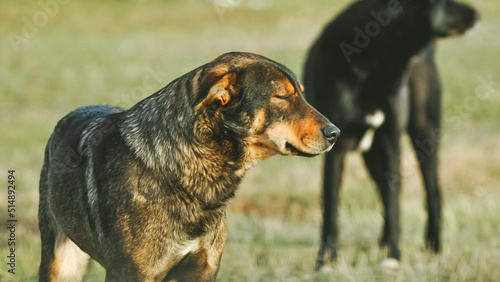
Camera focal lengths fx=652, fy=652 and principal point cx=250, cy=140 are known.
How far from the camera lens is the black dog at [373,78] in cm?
638

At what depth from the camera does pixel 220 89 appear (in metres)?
3.59

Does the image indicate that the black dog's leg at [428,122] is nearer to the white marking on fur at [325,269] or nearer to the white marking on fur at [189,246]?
the white marking on fur at [325,269]

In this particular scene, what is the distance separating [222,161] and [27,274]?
261cm

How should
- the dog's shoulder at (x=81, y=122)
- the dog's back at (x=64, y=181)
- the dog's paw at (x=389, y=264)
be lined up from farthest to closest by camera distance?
the dog's paw at (x=389, y=264) → the dog's shoulder at (x=81, y=122) → the dog's back at (x=64, y=181)

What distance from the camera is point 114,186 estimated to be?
373 centimetres

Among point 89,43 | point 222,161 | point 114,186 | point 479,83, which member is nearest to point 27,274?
point 114,186

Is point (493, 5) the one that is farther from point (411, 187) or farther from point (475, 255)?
point (475, 255)

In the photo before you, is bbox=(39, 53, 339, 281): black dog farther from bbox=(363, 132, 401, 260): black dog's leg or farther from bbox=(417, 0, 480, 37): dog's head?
bbox=(417, 0, 480, 37): dog's head

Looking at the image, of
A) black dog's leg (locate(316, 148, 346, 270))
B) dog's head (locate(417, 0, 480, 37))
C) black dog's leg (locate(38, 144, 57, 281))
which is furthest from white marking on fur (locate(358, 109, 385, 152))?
black dog's leg (locate(38, 144, 57, 281))

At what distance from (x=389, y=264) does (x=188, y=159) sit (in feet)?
10.7

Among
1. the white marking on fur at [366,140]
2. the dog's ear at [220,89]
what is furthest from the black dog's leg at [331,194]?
the dog's ear at [220,89]

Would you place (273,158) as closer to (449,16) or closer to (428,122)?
(428,122)

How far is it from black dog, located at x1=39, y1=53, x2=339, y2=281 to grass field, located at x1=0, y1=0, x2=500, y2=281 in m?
2.00

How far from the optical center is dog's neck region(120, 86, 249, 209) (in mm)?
3738
